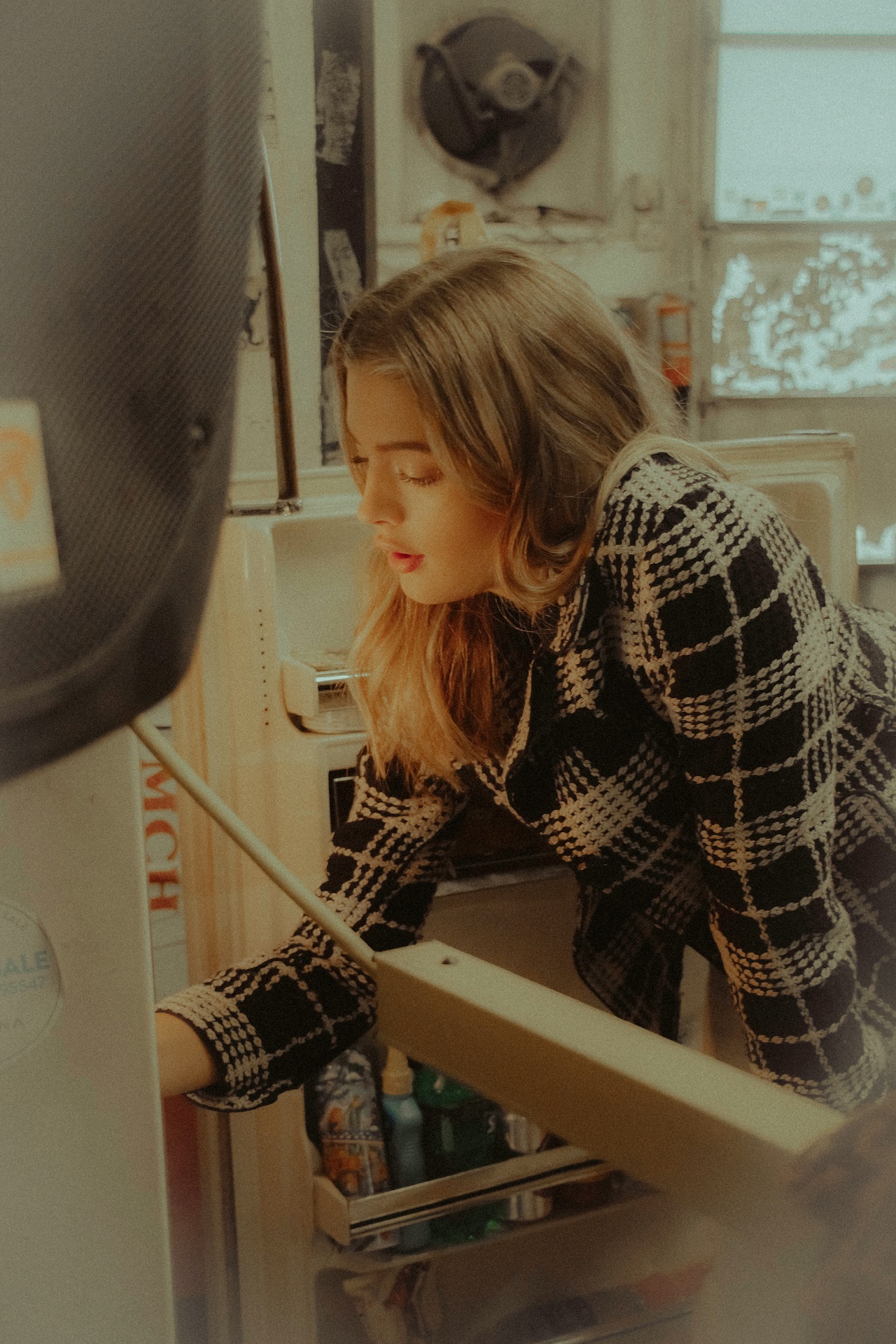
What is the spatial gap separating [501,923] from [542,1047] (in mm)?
995

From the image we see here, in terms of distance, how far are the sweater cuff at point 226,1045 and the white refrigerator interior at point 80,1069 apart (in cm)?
42

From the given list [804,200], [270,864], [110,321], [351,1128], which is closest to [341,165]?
[804,200]

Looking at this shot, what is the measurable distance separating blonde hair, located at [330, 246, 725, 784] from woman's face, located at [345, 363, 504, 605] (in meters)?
0.01

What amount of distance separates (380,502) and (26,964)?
0.59 m

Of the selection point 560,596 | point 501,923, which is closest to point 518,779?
point 560,596

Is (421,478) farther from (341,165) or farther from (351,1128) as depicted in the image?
(341,165)

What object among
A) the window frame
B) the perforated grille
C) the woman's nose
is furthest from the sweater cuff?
the window frame

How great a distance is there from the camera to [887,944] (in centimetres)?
110

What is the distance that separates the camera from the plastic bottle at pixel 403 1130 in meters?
1.45

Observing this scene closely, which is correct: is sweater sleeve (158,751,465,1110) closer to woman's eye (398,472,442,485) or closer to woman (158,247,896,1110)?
woman (158,247,896,1110)

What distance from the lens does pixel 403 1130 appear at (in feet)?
4.76

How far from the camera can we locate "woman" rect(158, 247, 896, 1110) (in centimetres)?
94

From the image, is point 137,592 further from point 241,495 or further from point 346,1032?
point 241,495

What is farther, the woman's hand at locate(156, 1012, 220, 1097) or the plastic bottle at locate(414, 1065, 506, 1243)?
the plastic bottle at locate(414, 1065, 506, 1243)
